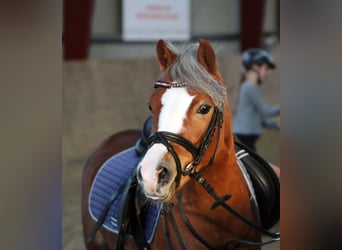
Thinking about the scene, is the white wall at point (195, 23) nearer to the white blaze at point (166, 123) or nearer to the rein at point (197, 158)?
the rein at point (197, 158)

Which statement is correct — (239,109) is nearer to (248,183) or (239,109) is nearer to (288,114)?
(248,183)

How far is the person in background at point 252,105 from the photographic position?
4.03 metres

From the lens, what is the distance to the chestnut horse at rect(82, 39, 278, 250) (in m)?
1.66

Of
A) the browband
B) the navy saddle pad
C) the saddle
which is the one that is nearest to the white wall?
the navy saddle pad

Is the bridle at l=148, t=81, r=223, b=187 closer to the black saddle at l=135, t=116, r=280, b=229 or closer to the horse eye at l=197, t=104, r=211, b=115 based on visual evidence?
the horse eye at l=197, t=104, r=211, b=115

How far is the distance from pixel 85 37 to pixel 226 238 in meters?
8.07

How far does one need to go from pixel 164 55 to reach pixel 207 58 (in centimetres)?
15

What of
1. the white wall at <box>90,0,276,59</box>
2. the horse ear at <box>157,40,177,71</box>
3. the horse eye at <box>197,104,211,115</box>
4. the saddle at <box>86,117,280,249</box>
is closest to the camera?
the horse eye at <box>197,104,211,115</box>

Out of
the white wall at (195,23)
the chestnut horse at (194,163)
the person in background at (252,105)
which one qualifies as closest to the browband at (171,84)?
the chestnut horse at (194,163)

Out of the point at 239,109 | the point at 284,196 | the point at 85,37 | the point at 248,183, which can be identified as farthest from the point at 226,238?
the point at 85,37

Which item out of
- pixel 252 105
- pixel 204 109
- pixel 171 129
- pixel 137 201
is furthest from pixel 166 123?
pixel 252 105

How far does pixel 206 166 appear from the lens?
1877 millimetres

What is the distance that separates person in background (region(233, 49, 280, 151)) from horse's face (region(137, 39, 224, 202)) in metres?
2.26

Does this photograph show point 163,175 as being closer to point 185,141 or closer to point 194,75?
point 185,141
